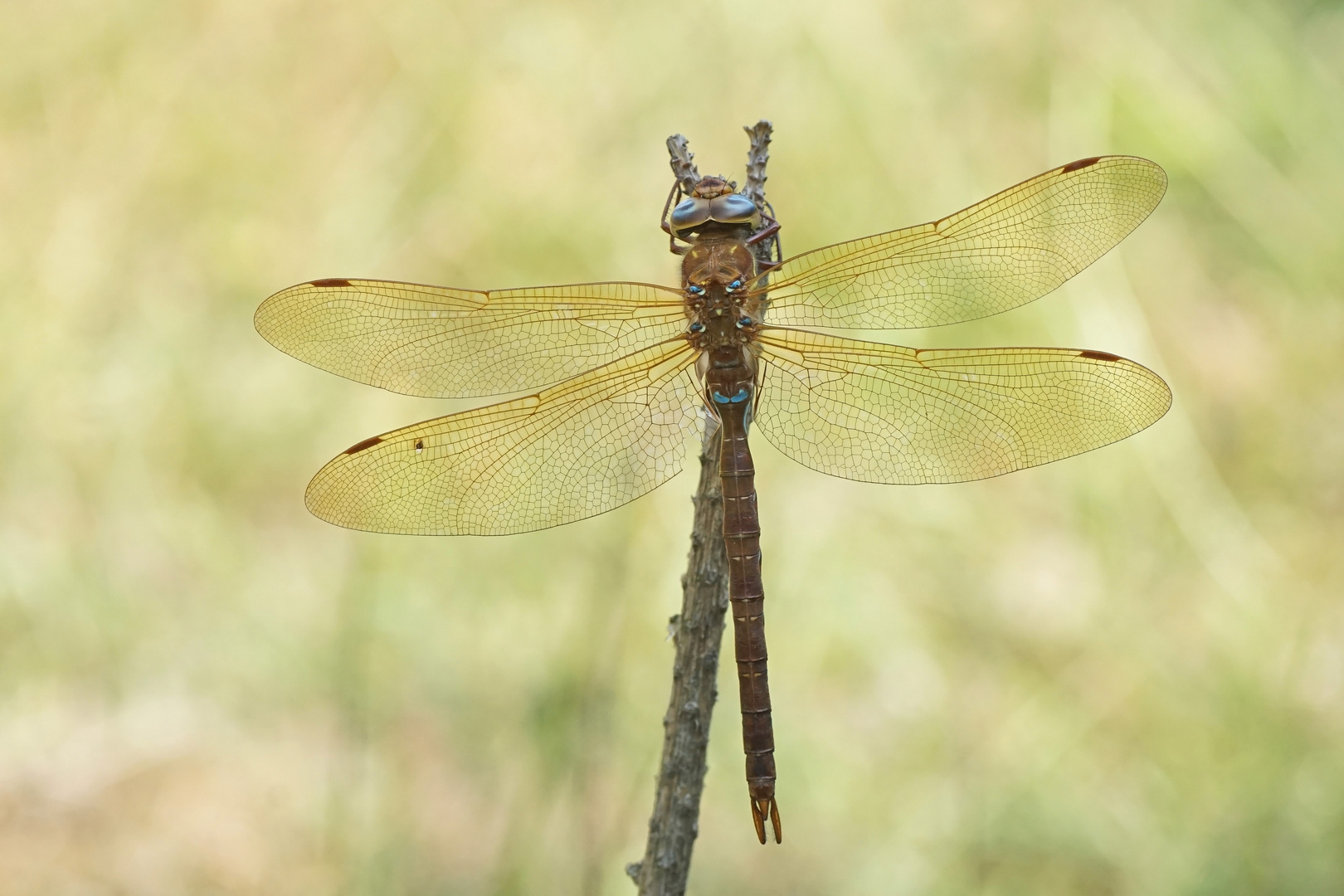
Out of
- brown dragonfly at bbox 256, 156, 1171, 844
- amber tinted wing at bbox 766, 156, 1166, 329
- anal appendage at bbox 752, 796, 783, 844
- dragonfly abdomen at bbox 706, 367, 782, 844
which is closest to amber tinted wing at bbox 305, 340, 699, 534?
brown dragonfly at bbox 256, 156, 1171, 844

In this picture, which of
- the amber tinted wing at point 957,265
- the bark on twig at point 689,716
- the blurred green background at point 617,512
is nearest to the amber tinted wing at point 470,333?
the amber tinted wing at point 957,265

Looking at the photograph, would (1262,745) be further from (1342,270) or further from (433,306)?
(433,306)

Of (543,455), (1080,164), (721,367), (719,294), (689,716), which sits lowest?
(689,716)

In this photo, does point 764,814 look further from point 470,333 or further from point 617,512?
point 617,512

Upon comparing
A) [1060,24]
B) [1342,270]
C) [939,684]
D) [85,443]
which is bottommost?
[939,684]

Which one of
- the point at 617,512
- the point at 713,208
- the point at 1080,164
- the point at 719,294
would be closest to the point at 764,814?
the point at 719,294

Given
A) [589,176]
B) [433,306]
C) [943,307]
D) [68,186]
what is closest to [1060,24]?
[589,176]
